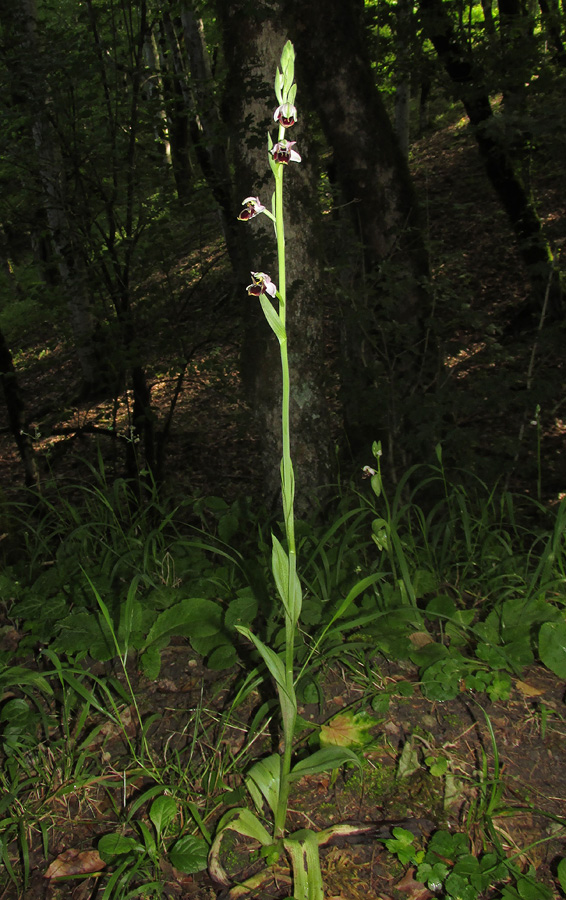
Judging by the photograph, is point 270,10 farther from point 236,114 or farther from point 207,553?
point 207,553

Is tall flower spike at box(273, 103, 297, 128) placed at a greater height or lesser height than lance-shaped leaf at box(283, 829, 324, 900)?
greater

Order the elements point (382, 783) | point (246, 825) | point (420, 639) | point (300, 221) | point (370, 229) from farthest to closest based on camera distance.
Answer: point (370, 229) < point (300, 221) < point (420, 639) < point (382, 783) < point (246, 825)

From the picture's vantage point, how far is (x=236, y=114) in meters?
2.86

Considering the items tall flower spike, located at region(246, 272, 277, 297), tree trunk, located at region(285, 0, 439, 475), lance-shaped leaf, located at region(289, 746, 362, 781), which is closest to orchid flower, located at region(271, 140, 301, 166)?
tall flower spike, located at region(246, 272, 277, 297)

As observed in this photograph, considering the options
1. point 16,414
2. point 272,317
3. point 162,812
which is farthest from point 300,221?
point 162,812

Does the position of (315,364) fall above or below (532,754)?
above

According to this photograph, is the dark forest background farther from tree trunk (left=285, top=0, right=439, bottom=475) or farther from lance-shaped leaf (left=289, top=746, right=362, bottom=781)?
lance-shaped leaf (left=289, top=746, right=362, bottom=781)

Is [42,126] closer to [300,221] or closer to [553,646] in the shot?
[300,221]

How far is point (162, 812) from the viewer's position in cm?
135

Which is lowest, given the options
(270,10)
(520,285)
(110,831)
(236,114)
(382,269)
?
(110,831)

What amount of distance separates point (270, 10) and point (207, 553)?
2.43 metres

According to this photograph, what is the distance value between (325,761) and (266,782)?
0.46 feet

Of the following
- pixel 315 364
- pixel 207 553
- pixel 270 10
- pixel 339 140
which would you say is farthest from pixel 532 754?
pixel 339 140

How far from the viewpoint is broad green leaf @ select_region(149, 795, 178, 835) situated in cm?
134
